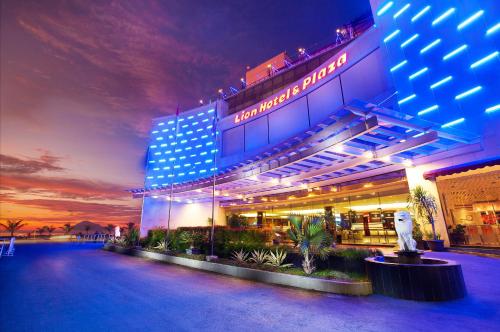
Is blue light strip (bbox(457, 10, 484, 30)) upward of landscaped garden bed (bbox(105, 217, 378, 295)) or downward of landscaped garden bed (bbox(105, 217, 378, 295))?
upward

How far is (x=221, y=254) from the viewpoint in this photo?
13609 mm

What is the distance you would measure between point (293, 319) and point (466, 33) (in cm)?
1662

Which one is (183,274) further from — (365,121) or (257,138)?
(257,138)

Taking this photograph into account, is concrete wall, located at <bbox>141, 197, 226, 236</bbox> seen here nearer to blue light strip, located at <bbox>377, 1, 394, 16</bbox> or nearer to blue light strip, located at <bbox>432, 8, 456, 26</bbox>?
blue light strip, located at <bbox>377, 1, 394, 16</bbox>

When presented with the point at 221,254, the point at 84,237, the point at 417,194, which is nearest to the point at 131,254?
the point at 221,254

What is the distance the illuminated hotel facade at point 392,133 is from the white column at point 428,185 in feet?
0.21

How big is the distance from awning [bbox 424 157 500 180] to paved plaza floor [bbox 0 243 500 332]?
228 inches

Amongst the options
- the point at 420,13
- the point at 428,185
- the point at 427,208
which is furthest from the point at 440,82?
the point at 427,208

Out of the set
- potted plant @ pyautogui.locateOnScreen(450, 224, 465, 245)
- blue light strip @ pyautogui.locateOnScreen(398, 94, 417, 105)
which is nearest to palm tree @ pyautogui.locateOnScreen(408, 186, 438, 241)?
potted plant @ pyautogui.locateOnScreen(450, 224, 465, 245)

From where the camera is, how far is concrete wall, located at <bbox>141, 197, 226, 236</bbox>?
34.7 metres

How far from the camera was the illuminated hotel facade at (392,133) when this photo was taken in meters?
11.7

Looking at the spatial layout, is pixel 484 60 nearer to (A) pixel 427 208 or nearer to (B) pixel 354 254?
(A) pixel 427 208

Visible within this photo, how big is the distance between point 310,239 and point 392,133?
25.5 ft

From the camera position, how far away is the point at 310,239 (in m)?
8.25
